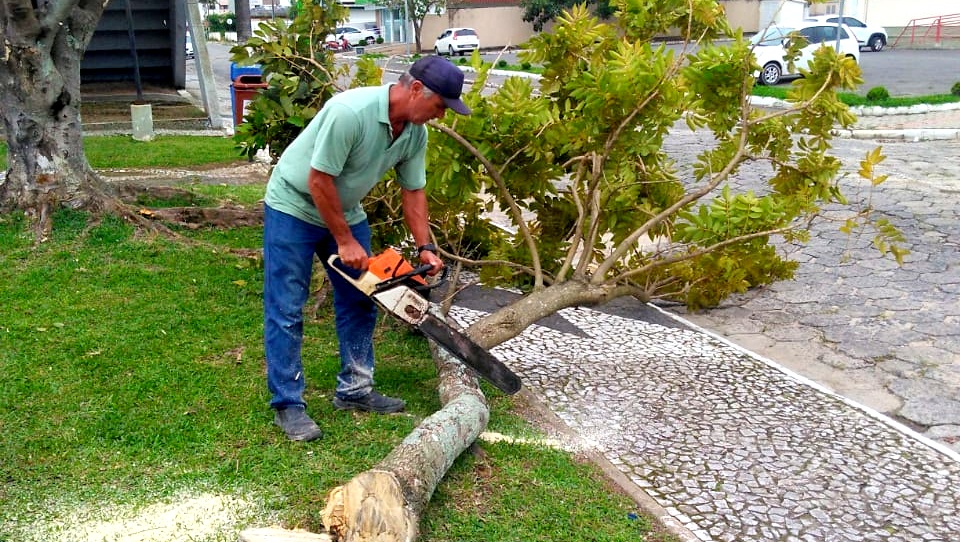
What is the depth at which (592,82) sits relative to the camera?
177 inches

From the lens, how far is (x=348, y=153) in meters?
3.52

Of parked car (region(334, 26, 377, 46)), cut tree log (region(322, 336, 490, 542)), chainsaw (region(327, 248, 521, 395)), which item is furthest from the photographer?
parked car (region(334, 26, 377, 46))

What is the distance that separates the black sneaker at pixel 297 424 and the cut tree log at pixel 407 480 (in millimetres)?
544

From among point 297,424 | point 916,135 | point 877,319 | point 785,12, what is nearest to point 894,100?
point 916,135

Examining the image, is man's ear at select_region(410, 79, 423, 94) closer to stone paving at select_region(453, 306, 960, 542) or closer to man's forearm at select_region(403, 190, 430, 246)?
man's forearm at select_region(403, 190, 430, 246)

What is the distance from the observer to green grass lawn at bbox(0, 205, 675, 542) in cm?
331

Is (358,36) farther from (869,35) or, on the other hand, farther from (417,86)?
(417,86)

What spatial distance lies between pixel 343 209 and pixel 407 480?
1.24 meters

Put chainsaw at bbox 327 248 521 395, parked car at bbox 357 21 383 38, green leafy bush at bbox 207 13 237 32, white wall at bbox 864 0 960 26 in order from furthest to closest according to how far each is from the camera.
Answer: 1. green leafy bush at bbox 207 13 237 32
2. parked car at bbox 357 21 383 38
3. white wall at bbox 864 0 960 26
4. chainsaw at bbox 327 248 521 395

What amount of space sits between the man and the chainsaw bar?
246mm

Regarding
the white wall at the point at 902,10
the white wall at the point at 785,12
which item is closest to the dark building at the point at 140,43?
the white wall at the point at 785,12

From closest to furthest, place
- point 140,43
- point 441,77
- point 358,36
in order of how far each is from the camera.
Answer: point 441,77, point 140,43, point 358,36

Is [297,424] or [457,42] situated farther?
[457,42]

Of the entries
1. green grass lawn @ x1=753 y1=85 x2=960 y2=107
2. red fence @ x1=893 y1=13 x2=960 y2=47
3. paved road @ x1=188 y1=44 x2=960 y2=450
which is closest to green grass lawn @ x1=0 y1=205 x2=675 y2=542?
paved road @ x1=188 y1=44 x2=960 y2=450
